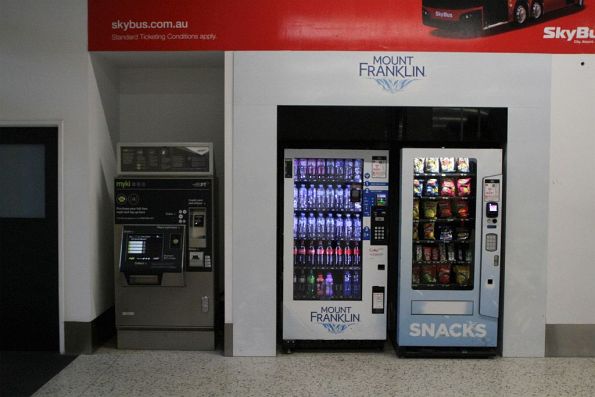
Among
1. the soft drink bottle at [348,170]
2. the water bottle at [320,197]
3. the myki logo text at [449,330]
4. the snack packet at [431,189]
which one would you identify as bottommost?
the myki logo text at [449,330]

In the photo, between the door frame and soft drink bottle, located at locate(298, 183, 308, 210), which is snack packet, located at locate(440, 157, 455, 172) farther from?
the door frame

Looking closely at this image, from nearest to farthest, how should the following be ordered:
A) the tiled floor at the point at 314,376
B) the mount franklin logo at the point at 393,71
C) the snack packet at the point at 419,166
→ the tiled floor at the point at 314,376, the mount franklin logo at the point at 393,71, the snack packet at the point at 419,166

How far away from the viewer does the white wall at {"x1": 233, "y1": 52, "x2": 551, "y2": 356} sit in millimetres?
4523

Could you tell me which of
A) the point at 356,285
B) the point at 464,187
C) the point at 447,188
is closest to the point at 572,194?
the point at 464,187

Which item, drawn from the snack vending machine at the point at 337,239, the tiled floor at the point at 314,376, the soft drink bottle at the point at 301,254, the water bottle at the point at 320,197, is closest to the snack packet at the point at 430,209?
the snack vending machine at the point at 337,239

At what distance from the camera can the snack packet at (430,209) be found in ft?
15.4

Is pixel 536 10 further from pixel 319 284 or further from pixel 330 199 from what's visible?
pixel 319 284

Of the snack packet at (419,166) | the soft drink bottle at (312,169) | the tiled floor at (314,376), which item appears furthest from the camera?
the soft drink bottle at (312,169)

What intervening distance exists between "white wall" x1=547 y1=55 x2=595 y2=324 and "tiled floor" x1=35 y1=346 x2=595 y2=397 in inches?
21.8

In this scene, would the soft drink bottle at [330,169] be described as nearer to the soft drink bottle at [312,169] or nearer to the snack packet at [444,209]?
the soft drink bottle at [312,169]

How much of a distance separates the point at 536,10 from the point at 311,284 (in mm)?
3199

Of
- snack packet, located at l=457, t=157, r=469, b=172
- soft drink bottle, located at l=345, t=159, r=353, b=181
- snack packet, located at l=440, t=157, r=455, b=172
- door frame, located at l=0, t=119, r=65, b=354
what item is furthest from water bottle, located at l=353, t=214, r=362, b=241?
door frame, located at l=0, t=119, r=65, b=354

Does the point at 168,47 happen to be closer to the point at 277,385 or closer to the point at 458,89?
the point at 458,89

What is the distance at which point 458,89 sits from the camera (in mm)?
4535
